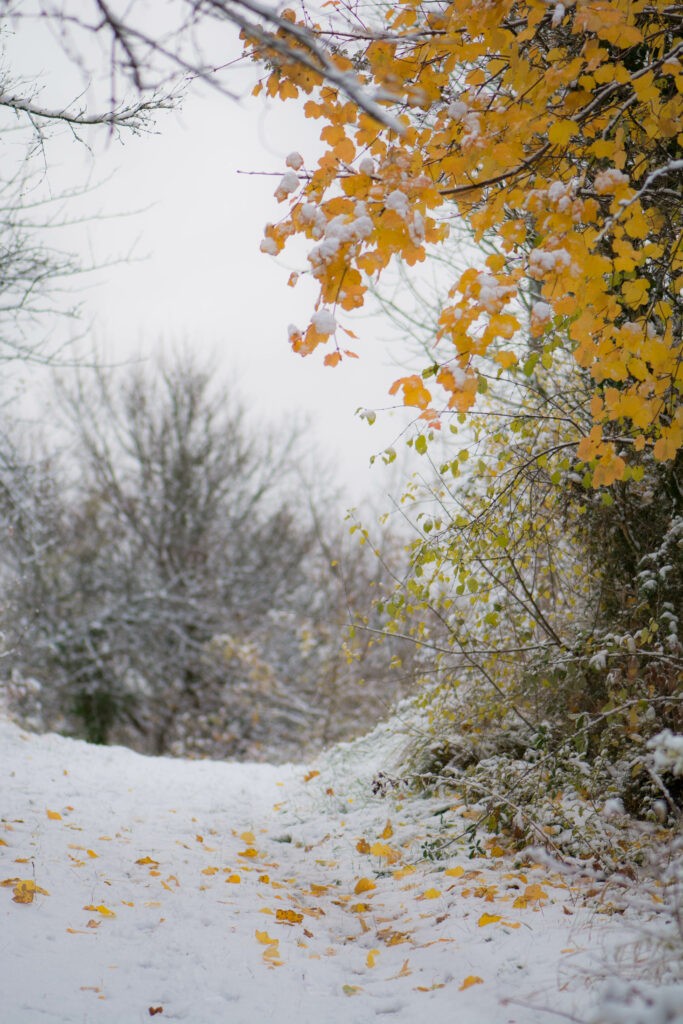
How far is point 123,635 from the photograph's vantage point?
47.6ft

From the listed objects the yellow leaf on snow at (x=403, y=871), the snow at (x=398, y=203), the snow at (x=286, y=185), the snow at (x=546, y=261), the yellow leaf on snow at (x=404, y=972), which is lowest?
the yellow leaf on snow at (x=404, y=972)

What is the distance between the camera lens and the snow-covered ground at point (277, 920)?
2.42m

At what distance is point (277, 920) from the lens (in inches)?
132

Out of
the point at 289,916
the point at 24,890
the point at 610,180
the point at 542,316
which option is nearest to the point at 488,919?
the point at 289,916

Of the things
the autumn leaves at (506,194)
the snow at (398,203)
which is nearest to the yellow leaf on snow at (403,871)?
the autumn leaves at (506,194)

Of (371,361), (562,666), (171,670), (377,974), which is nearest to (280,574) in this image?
(171,670)

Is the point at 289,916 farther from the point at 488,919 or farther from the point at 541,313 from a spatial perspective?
the point at 541,313

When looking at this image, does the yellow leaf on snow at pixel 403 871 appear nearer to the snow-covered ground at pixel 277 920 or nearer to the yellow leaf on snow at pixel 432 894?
the snow-covered ground at pixel 277 920

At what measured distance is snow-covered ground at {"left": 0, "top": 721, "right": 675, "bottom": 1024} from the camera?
7.95 ft

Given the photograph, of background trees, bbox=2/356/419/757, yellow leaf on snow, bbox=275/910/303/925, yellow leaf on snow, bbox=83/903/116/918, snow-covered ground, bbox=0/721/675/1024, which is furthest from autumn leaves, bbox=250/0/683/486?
background trees, bbox=2/356/419/757

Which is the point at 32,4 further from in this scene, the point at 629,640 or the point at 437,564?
the point at 629,640

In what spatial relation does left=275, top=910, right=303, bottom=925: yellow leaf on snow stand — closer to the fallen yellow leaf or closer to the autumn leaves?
the fallen yellow leaf

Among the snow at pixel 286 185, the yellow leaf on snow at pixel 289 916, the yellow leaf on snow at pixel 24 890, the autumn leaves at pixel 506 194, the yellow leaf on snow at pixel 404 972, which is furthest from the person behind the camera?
the yellow leaf on snow at pixel 289 916

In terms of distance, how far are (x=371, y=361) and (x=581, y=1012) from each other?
625cm
